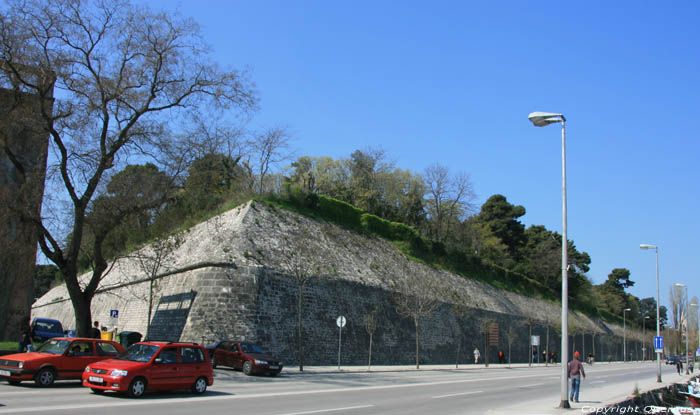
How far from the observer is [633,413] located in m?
13.3

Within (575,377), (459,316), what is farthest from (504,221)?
(575,377)

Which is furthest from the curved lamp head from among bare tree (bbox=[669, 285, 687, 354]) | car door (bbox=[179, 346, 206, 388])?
bare tree (bbox=[669, 285, 687, 354])

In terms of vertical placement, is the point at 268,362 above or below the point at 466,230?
below

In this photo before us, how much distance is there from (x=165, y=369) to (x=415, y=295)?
2841cm

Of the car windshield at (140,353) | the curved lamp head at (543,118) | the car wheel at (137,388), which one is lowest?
the car wheel at (137,388)

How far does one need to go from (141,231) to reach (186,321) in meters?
5.48

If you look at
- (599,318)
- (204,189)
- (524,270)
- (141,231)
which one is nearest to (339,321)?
(204,189)

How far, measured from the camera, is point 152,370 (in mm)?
14141

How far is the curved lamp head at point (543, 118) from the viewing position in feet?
48.2

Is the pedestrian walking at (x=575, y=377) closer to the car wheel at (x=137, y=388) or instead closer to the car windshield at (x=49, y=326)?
the car wheel at (x=137, y=388)

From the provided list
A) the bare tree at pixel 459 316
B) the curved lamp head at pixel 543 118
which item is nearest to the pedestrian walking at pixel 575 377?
the curved lamp head at pixel 543 118

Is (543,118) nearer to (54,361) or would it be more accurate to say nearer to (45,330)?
(54,361)

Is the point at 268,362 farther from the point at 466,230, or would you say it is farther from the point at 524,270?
the point at 524,270

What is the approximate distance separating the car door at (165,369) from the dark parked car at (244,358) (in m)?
9.17
